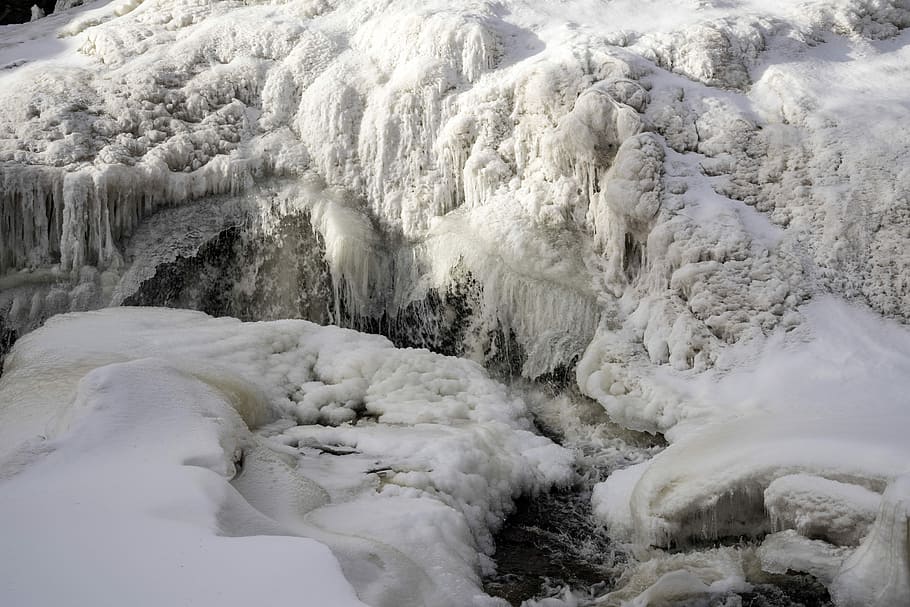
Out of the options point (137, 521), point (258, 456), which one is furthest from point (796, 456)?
point (137, 521)

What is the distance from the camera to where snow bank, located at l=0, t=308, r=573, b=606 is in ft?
10.2

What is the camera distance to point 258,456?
15.2 ft

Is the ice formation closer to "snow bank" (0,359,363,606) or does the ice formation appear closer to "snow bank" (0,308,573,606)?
"snow bank" (0,308,573,606)

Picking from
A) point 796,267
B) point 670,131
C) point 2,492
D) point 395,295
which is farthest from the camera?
point 395,295

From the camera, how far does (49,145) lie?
7.81 metres

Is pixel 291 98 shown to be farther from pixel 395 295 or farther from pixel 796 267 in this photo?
pixel 796 267

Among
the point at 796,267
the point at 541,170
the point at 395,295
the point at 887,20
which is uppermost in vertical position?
the point at 887,20

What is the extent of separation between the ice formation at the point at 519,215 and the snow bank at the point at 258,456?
0.17 feet

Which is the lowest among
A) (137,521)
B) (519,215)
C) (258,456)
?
(258,456)

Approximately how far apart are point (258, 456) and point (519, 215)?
11.0 ft

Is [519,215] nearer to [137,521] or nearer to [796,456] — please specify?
[796,456]

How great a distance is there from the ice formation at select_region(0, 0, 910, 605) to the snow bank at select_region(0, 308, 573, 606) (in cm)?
5

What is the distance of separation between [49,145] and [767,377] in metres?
6.32

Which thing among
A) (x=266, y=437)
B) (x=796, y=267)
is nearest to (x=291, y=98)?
(x=266, y=437)
